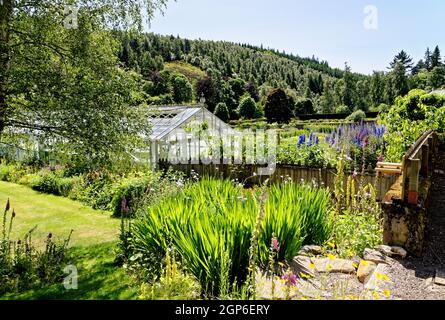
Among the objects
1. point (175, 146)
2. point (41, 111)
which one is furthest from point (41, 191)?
point (41, 111)

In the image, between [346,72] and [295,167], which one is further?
[346,72]

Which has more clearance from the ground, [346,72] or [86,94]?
[346,72]

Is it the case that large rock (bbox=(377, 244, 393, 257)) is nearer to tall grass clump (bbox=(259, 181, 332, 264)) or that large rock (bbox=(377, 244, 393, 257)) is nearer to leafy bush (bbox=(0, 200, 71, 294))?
tall grass clump (bbox=(259, 181, 332, 264))

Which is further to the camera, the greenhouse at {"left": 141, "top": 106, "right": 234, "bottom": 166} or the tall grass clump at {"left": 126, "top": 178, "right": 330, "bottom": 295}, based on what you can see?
the greenhouse at {"left": 141, "top": 106, "right": 234, "bottom": 166}

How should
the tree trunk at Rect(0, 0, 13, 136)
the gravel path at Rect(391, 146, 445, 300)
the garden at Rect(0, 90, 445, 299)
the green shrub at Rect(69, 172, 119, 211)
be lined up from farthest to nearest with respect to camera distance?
the green shrub at Rect(69, 172, 119, 211)
the tree trunk at Rect(0, 0, 13, 136)
the garden at Rect(0, 90, 445, 299)
the gravel path at Rect(391, 146, 445, 300)

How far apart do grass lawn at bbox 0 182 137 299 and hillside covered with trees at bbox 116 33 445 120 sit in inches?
526

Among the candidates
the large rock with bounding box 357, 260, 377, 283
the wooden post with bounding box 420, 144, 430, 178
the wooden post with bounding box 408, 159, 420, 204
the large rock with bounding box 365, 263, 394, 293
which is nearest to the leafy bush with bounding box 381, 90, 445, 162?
the wooden post with bounding box 420, 144, 430, 178

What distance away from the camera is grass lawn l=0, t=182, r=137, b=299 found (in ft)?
14.1

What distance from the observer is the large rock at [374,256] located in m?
3.50

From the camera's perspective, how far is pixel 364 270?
328 centimetres

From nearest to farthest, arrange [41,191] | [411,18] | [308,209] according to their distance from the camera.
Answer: [308,209], [411,18], [41,191]
